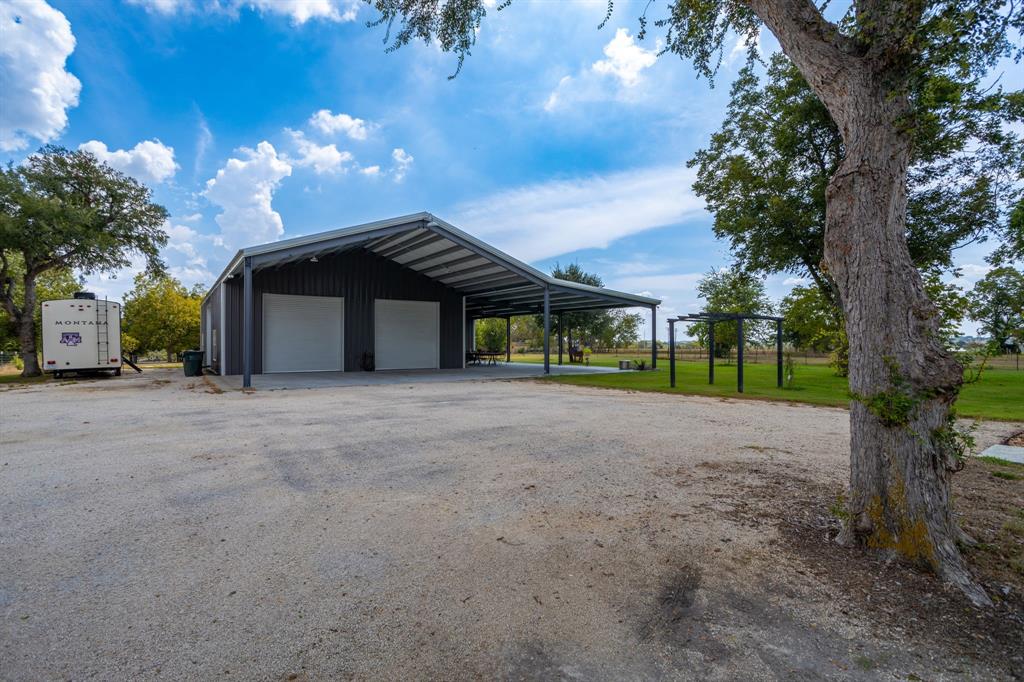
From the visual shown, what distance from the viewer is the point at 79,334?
13953 mm

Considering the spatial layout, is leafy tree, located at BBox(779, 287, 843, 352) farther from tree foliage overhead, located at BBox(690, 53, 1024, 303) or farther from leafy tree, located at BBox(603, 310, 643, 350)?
leafy tree, located at BBox(603, 310, 643, 350)

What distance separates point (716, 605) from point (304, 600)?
1.91m

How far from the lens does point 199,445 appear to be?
512cm

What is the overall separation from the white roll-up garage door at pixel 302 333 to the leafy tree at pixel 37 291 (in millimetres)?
10501

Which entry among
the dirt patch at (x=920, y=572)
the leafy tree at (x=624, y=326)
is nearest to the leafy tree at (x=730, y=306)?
the leafy tree at (x=624, y=326)

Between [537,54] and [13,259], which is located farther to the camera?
[13,259]

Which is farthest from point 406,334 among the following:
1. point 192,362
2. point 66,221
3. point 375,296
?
point 66,221

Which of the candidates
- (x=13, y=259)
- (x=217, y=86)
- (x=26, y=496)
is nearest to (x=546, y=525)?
(x=26, y=496)

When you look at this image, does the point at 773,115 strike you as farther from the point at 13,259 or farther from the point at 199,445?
the point at 13,259

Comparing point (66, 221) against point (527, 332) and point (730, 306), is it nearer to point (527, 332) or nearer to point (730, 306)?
point (730, 306)

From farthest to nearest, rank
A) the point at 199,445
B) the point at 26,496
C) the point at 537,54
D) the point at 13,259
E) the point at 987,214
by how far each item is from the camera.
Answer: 1. the point at 13,259
2. the point at 987,214
3. the point at 537,54
4. the point at 199,445
5. the point at 26,496

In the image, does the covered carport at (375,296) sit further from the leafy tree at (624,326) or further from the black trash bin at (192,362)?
the leafy tree at (624,326)

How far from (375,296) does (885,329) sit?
17.0 metres

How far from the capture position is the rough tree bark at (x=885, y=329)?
226 cm
